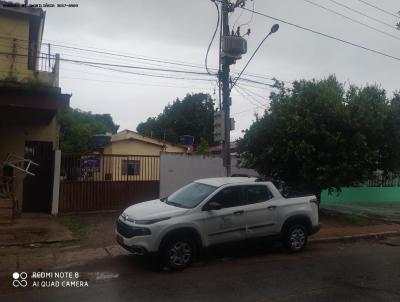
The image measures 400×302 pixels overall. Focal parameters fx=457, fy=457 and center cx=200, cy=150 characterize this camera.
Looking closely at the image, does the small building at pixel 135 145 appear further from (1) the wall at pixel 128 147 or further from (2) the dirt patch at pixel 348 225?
(2) the dirt patch at pixel 348 225

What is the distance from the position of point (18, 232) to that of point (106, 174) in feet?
Answer: 14.6

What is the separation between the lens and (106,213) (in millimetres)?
14789

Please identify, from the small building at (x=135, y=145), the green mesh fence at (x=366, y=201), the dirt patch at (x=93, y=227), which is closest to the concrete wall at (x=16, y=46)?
the dirt patch at (x=93, y=227)

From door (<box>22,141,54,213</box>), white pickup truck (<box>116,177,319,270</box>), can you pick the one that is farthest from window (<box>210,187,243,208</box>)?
door (<box>22,141,54,213</box>)

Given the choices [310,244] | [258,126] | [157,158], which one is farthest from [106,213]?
[310,244]

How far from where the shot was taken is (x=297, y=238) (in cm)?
997

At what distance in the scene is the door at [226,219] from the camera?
872 centimetres

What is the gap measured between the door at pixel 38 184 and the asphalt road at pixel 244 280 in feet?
21.4

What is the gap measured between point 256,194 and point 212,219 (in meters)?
1.39

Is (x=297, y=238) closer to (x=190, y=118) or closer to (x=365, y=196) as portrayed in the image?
(x=365, y=196)

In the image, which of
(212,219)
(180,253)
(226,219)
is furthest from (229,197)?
(180,253)

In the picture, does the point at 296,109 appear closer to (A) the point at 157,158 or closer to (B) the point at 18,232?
(A) the point at 157,158

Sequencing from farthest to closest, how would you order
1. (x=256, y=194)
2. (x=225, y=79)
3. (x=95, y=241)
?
(x=225, y=79), (x=95, y=241), (x=256, y=194)

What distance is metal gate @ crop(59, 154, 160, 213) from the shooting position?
14.7m
